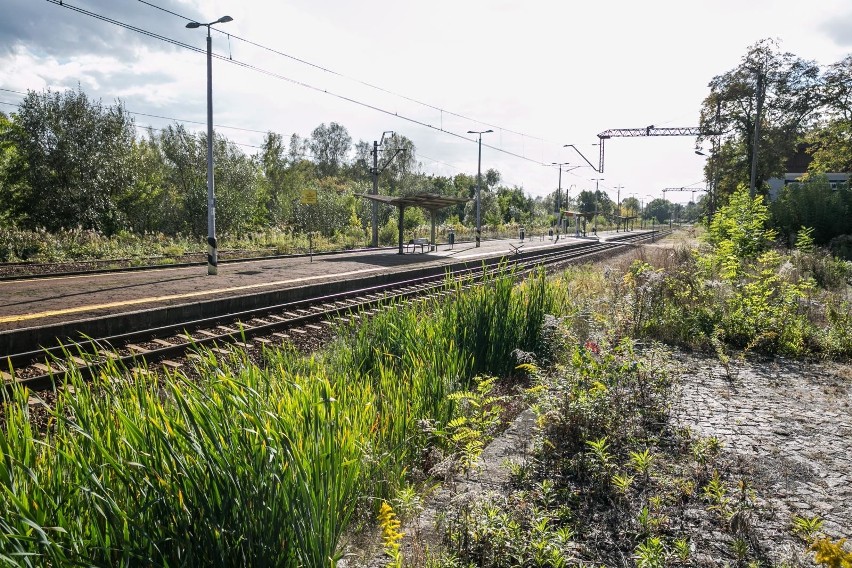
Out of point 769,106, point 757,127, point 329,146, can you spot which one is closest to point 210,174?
point 757,127

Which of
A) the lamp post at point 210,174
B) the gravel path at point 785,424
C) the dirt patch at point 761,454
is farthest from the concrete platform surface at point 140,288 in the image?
the dirt patch at point 761,454

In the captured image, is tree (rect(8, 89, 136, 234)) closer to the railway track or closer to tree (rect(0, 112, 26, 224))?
tree (rect(0, 112, 26, 224))

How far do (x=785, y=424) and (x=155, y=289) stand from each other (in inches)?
517

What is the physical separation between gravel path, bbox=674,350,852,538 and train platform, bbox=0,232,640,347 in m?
4.30

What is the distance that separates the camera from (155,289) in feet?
43.0

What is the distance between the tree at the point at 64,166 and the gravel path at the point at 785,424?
3178 cm

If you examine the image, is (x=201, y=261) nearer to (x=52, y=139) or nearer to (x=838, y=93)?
(x=52, y=139)

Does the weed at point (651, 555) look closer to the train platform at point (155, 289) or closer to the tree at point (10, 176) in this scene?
the train platform at point (155, 289)

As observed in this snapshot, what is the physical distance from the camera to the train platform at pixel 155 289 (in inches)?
384

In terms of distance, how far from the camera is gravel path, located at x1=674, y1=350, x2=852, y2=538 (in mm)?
3355

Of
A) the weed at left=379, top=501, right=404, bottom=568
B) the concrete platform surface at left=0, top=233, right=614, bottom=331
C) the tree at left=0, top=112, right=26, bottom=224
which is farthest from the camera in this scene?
the tree at left=0, top=112, right=26, bottom=224

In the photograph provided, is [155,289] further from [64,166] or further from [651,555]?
[64,166]

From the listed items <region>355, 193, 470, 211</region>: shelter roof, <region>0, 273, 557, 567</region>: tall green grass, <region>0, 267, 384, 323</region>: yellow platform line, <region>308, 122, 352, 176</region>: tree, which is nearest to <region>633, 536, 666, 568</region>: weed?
<region>0, 273, 557, 567</region>: tall green grass

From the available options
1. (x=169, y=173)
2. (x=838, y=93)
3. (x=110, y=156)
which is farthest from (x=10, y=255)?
(x=838, y=93)
